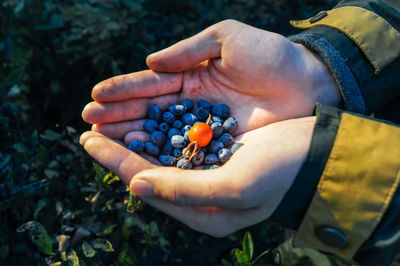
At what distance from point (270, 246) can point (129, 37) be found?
1.77 meters

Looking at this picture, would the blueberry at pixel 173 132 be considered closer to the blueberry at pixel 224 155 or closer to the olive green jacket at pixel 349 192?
the blueberry at pixel 224 155

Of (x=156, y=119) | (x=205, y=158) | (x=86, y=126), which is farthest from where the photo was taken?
(x=86, y=126)

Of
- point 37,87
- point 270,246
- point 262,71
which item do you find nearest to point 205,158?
point 262,71

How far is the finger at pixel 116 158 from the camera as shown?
1.64m

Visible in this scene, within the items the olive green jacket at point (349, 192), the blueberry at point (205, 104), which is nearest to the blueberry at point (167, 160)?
the blueberry at point (205, 104)

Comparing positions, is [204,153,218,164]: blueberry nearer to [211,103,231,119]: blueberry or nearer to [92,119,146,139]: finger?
[211,103,231,119]: blueberry

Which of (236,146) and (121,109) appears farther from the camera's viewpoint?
(121,109)

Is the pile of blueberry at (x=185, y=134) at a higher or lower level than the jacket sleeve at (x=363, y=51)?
lower

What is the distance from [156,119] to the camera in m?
2.10

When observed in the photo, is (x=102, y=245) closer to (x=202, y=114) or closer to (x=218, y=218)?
(x=218, y=218)

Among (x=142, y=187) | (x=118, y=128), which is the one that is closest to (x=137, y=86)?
(x=118, y=128)

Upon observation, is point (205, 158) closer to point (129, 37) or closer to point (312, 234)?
point (312, 234)

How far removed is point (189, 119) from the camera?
212 centimetres

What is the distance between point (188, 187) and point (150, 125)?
2.37ft
